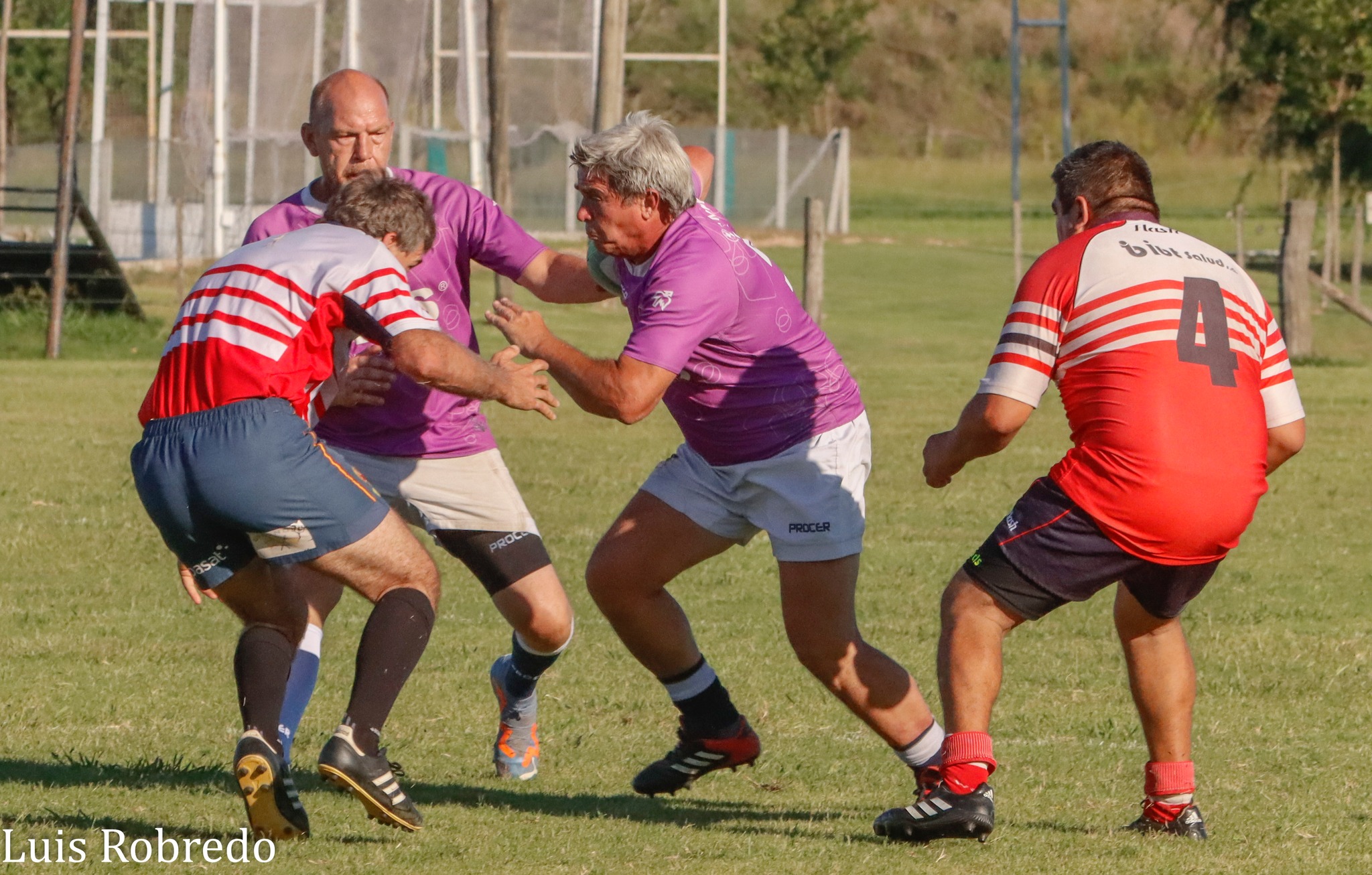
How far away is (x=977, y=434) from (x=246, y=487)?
193 centimetres

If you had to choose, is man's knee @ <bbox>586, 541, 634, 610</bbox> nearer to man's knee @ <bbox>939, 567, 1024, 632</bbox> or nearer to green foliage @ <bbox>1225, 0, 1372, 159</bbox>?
man's knee @ <bbox>939, 567, 1024, 632</bbox>

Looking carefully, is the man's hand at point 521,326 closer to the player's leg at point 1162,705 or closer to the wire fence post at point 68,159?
the player's leg at point 1162,705

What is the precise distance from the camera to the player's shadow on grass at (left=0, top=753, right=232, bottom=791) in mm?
5871

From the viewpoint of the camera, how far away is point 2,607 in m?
8.83

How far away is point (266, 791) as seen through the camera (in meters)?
4.68

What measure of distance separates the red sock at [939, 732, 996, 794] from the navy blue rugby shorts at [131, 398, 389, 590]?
5.52 feet

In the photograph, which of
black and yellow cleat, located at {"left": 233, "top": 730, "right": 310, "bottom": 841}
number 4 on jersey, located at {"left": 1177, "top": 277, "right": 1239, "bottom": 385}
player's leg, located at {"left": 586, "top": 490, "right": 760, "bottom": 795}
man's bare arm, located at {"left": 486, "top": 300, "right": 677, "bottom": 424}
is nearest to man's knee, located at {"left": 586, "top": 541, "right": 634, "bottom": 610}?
player's leg, located at {"left": 586, "top": 490, "right": 760, "bottom": 795}

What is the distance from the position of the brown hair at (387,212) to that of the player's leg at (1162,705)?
2224 mm

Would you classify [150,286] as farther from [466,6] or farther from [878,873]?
[878,873]

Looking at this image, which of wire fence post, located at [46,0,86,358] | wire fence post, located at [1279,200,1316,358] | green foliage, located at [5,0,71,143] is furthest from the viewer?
green foliage, located at [5,0,71,143]

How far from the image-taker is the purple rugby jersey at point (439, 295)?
612 cm

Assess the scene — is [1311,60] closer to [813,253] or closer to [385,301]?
[813,253]

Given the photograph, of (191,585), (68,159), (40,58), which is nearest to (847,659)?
(191,585)

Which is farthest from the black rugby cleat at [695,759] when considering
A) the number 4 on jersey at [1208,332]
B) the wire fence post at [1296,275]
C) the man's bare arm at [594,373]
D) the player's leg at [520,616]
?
the wire fence post at [1296,275]
